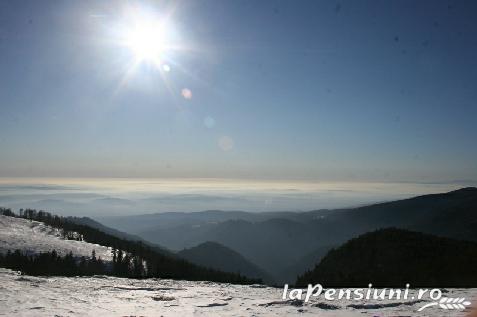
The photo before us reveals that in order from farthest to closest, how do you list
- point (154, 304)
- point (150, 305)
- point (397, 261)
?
1. point (397, 261)
2. point (154, 304)
3. point (150, 305)

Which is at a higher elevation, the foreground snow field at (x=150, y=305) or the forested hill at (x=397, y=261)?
the foreground snow field at (x=150, y=305)

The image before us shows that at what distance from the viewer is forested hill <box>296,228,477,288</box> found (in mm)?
64500

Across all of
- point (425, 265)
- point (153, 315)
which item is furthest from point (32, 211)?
point (153, 315)

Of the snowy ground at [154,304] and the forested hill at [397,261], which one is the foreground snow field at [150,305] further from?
the forested hill at [397,261]

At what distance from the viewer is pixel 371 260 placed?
84.6m

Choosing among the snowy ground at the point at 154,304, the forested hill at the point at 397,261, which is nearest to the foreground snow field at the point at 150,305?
the snowy ground at the point at 154,304

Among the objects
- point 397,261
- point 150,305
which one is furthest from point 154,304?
point 397,261

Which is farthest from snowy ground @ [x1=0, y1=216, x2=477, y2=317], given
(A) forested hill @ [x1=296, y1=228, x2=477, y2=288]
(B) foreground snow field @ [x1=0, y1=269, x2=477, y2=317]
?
(A) forested hill @ [x1=296, y1=228, x2=477, y2=288]

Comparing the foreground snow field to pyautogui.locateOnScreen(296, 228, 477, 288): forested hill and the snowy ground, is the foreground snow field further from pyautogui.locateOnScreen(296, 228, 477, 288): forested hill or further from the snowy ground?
pyautogui.locateOnScreen(296, 228, 477, 288): forested hill

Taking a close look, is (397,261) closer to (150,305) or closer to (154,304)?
(154,304)

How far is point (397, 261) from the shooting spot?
7944 centimetres

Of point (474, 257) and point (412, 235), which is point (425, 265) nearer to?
point (474, 257)

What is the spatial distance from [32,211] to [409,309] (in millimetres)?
185403

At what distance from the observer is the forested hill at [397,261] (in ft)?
212
